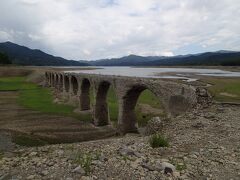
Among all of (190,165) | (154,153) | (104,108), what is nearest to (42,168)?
(154,153)

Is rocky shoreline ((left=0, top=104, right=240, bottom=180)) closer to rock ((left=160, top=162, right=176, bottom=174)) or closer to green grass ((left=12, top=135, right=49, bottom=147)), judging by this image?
rock ((left=160, top=162, right=176, bottom=174))

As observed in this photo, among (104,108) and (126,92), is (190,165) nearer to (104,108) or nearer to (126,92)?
(126,92)

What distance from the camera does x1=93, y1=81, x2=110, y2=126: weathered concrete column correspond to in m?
33.4

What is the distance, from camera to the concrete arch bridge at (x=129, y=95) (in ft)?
61.5

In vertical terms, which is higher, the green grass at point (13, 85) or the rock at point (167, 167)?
the rock at point (167, 167)

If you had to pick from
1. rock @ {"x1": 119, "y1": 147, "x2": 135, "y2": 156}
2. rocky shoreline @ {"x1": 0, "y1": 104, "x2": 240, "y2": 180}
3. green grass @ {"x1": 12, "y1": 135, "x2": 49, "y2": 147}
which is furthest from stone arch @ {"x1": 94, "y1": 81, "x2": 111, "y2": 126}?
rock @ {"x1": 119, "y1": 147, "x2": 135, "y2": 156}

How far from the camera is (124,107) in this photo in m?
28.8

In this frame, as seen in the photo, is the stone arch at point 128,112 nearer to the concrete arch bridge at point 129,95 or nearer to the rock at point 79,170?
the concrete arch bridge at point 129,95

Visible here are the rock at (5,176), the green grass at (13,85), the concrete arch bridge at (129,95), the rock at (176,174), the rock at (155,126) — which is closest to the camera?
the rock at (176,174)

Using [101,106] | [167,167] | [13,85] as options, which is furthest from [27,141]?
[13,85]

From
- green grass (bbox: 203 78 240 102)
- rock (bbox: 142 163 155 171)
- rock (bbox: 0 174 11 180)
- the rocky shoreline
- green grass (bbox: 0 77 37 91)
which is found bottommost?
green grass (bbox: 0 77 37 91)

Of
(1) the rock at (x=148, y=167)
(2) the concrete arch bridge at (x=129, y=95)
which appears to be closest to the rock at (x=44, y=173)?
(1) the rock at (x=148, y=167)

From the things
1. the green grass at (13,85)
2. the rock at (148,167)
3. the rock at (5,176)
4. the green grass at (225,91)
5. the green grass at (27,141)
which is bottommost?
the green grass at (13,85)

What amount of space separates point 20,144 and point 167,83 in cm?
1270
